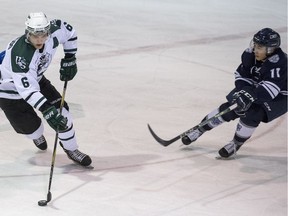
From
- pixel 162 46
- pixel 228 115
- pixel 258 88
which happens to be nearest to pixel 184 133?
pixel 228 115

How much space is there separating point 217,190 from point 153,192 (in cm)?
35

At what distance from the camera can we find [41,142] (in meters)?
4.20

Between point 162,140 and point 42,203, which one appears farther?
point 162,140

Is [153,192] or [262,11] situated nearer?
[153,192]

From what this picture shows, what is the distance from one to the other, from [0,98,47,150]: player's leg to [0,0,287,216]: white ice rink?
0.16 m

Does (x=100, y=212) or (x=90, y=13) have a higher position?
(x=100, y=212)

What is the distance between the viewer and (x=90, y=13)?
26.5 ft

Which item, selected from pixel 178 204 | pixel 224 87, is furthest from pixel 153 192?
pixel 224 87

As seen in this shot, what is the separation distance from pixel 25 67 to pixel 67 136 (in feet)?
1.79

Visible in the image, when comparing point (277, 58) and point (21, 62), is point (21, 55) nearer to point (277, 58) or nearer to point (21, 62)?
point (21, 62)

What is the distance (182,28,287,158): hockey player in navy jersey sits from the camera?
3967mm

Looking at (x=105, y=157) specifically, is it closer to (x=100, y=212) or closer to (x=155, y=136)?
(x=155, y=136)

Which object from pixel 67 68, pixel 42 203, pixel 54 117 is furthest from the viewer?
pixel 67 68

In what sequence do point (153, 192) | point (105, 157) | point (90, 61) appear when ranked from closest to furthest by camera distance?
point (153, 192) < point (105, 157) < point (90, 61)
